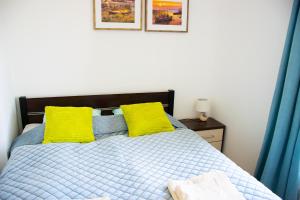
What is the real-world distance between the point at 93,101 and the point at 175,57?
110 centimetres

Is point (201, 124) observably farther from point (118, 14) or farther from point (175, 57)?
point (118, 14)

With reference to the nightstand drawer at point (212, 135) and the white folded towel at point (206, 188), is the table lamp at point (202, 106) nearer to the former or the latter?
the nightstand drawer at point (212, 135)

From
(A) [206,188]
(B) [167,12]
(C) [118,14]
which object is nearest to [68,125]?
(C) [118,14]

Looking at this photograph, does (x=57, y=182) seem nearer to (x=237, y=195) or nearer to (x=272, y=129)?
(x=237, y=195)

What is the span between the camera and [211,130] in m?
2.89

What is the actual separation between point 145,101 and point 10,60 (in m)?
1.46

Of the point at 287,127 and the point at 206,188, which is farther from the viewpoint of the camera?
the point at 287,127

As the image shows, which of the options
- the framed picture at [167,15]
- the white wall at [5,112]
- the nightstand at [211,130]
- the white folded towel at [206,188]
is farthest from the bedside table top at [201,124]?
the white wall at [5,112]

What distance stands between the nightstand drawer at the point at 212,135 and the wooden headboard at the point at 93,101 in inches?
18.6

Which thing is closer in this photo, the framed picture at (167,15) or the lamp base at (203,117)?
the framed picture at (167,15)

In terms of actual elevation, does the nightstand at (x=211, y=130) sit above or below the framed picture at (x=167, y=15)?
below

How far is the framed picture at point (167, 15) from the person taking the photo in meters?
2.70

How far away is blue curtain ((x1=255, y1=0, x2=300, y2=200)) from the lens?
189cm

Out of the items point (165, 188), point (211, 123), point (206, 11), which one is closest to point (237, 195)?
point (165, 188)
